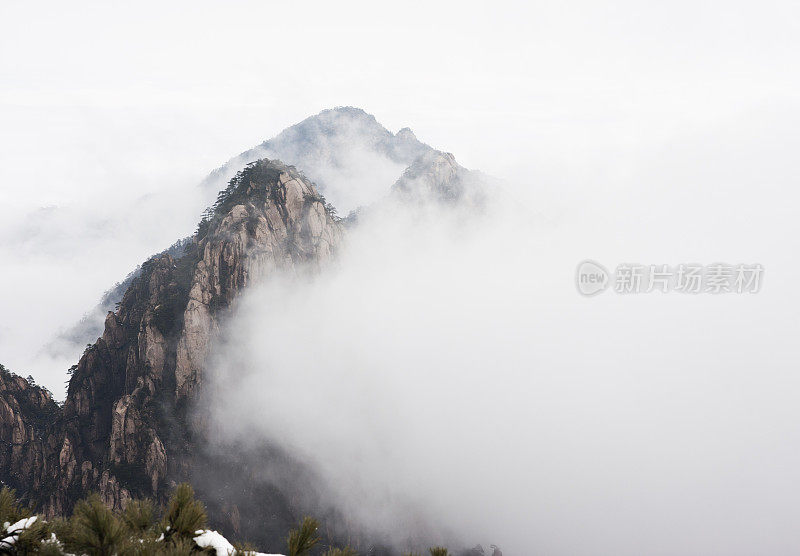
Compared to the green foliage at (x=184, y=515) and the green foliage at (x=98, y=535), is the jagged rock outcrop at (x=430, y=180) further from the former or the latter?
the green foliage at (x=98, y=535)

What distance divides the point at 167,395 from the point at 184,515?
69.4m

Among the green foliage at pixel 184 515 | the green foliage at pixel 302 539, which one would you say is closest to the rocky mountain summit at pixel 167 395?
the green foliage at pixel 184 515

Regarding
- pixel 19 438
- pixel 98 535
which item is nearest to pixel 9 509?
pixel 98 535

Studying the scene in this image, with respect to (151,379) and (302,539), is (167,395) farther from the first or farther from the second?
(302,539)

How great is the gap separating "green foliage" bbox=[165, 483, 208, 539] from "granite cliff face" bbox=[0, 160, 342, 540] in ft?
204

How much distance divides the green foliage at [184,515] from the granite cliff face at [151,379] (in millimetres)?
62123

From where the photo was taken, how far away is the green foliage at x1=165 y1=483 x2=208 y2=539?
8.59 m

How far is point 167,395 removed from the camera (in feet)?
222

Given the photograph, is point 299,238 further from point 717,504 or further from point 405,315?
point 717,504

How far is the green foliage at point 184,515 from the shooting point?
28.2 ft

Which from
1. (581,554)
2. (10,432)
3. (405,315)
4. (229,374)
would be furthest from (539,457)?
(10,432)

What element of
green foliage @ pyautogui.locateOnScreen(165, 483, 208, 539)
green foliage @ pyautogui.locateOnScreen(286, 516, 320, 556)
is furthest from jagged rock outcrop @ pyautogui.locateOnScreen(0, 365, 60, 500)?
green foliage @ pyautogui.locateOnScreen(286, 516, 320, 556)

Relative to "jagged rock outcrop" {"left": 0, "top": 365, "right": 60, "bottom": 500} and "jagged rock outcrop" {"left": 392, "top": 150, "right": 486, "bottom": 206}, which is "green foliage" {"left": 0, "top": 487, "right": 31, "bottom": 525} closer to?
"jagged rock outcrop" {"left": 0, "top": 365, "right": 60, "bottom": 500}

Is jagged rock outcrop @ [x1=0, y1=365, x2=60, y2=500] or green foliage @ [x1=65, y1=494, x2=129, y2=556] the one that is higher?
green foliage @ [x1=65, y1=494, x2=129, y2=556]
